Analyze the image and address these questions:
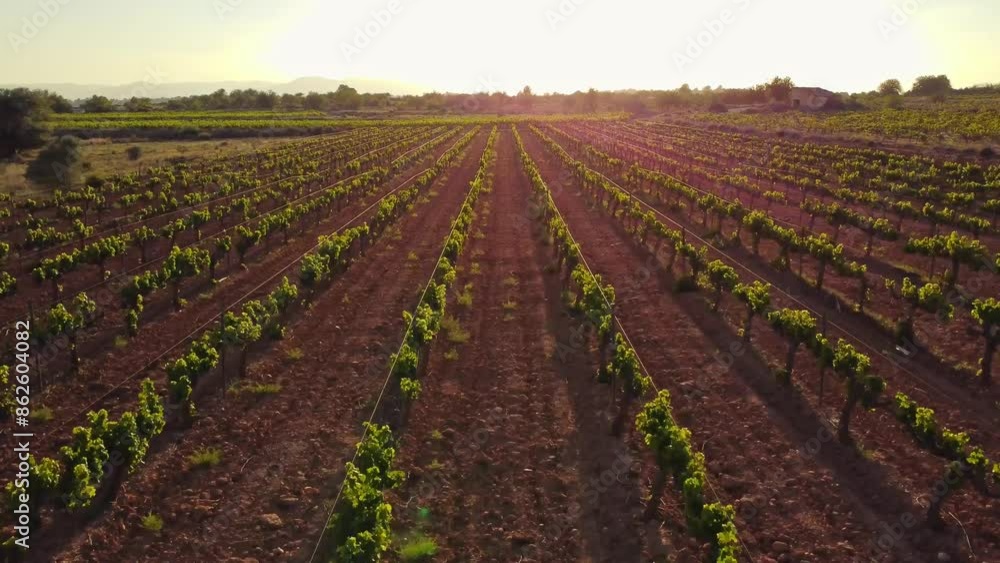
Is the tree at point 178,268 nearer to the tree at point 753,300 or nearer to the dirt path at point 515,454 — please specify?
the dirt path at point 515,454

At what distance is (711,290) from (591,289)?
17.2 ft

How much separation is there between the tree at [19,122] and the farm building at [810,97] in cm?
11513

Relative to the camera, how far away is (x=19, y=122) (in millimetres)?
52500

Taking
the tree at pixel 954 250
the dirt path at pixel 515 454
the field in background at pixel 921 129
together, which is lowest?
the dirt path at pixel 515 454

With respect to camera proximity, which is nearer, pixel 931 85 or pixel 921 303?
pixel 921 303

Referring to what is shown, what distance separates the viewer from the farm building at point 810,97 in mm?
114125

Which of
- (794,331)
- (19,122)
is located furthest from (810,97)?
(794,331)

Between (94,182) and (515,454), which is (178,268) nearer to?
(515,454)

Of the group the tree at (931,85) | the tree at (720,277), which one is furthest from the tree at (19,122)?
the tree at (931,85)

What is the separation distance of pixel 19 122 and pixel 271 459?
187 ft

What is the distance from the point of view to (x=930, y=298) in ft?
54.3

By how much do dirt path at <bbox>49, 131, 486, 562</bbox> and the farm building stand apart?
117 metres

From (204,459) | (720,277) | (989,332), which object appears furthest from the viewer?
(720,277)

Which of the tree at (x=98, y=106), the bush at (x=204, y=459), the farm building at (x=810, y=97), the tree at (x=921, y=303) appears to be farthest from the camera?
the tree at (x=98, y=106)
